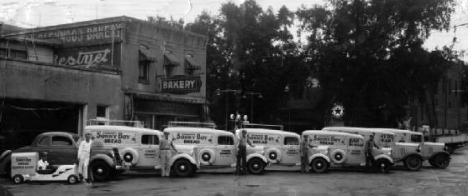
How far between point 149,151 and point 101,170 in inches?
96.6

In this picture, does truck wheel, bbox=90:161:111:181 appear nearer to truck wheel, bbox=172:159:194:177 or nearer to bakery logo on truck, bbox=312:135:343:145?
truck wheel, bbox=172:159:194:177

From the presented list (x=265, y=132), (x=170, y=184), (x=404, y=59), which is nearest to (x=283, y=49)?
(x=404, y=59)

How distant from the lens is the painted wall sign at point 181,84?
2909 centimetres

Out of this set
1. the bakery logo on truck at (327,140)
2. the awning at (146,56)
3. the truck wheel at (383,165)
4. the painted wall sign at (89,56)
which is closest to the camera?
the truck wheel at (383,165)

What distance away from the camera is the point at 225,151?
22781 millimetres

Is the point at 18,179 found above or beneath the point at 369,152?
beneath

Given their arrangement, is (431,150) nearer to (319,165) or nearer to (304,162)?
(319,165)

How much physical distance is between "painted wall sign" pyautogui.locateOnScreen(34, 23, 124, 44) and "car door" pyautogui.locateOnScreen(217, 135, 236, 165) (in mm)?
9811

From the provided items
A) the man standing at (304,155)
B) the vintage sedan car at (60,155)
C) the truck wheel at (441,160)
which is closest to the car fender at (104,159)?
the vintage sedan car at (60,155)

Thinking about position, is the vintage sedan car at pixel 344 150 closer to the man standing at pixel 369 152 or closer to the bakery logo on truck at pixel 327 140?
the bakery logo on truck at pixel 327 140

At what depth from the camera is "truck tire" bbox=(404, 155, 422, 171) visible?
26933 mm

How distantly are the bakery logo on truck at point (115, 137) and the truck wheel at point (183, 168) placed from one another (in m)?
1.85

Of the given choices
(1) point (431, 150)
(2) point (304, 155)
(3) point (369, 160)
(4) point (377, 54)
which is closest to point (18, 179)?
(2) point (304, 155)

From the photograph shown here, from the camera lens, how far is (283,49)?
164ft
